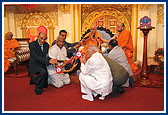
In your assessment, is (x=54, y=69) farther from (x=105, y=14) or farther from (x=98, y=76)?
(x=105, y=14)

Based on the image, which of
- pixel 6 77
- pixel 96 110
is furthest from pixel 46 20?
pixel 96 110

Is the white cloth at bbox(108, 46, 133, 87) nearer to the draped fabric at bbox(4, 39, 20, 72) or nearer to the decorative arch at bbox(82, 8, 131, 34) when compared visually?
the decorative arch at bbox(82, 8, 131, 34)

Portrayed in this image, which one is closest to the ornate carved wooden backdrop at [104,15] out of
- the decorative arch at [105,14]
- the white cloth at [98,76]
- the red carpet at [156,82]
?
the decorative arch at [105,14]

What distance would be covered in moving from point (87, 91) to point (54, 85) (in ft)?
4.06

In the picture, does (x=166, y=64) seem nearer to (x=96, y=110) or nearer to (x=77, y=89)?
(x=96, y=110)


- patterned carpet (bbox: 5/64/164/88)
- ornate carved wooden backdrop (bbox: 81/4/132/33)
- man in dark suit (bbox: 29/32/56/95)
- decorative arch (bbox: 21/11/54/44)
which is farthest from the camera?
decorative arch (bbox: 21/11/54/44)

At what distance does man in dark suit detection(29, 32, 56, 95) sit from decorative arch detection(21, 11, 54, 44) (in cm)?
374

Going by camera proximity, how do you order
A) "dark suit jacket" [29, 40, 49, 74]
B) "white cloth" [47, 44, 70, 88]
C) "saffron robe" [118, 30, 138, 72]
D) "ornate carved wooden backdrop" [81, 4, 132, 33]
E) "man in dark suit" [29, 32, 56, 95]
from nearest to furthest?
"man in dark suit" [29, 32, 56, 95], "dark suit jacket" [29, 40, 49, 74], "white cloth" [47, 44, 70, 88], "saffron robe" [118, 30, 138, 72], "ornate carved wooden backdrop" [81, 4, 132, 33]

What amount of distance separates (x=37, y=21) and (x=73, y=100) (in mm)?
5489

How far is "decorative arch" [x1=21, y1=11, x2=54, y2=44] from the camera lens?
326 inches

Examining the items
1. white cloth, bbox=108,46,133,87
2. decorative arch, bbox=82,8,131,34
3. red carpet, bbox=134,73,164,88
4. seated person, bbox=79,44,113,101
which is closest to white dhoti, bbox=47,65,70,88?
seated person, bbox=79,44,113,101

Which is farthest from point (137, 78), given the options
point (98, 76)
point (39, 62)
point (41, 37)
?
point (41, 37)

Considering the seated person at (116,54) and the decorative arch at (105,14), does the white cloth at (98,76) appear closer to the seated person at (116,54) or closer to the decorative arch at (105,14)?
the seated person at (116,54)

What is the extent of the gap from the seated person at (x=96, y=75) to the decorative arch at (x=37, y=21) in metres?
4.77
